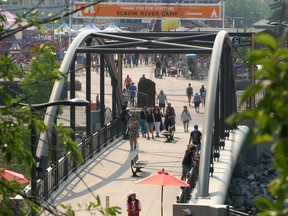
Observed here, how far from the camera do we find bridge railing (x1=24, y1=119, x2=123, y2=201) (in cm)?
2391

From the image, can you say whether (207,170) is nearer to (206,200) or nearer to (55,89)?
(206,200)

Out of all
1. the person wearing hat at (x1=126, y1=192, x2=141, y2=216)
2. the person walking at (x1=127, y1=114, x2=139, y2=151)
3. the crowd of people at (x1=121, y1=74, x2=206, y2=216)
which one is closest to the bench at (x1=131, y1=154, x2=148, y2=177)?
the crowd of people at (x1=121, y1=74, x2=206, y2=216)

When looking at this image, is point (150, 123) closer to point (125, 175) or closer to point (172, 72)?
point (125, 175)

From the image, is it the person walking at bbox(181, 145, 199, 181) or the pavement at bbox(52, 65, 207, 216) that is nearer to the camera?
the pavement at bbox(52, 65, 207, 216)

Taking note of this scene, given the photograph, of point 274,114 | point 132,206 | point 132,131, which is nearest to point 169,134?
point 132,131

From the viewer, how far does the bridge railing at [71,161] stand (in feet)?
78.4

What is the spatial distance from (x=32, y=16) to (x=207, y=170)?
15227 millimetres

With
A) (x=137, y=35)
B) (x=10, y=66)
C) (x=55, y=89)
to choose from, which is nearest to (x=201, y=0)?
(x=137, y=35)

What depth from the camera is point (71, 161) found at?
28.4 metres

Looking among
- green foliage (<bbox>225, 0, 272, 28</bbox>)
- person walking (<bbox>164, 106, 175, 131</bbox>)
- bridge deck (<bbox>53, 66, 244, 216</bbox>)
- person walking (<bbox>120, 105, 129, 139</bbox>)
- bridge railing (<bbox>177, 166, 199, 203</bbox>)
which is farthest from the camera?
green foliage (<bbox>225, 0, 272, 28</bbox>)

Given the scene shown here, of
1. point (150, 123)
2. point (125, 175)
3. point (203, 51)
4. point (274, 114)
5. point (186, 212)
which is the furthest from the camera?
point (150, 123)

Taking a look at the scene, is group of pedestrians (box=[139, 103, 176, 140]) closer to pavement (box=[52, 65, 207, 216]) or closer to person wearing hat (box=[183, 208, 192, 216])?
pavement (box=[52, 65, 207, 216])

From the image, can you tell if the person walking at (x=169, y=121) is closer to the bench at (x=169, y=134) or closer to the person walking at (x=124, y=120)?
the bench at (x=169, y=134)

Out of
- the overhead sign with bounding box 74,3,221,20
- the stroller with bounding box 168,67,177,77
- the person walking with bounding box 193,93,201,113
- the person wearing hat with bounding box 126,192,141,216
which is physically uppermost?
the overhead sign with bounding box 74,3,221,20
